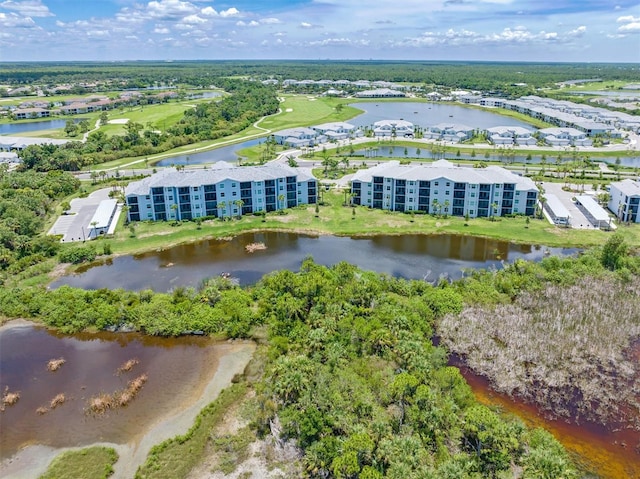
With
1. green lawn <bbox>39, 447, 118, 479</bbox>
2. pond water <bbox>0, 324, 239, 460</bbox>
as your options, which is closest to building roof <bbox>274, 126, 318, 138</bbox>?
pond water <bbox>0, 324, 239, 460</bbox>

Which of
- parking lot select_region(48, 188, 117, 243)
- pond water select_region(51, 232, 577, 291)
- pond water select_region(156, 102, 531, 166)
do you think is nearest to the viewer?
pond water select_region(51, 232, 577, 291)

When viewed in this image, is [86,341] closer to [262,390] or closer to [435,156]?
[262,390]

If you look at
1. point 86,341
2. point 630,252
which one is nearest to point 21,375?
point 86,341

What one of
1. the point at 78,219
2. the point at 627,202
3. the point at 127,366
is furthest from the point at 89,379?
the point at 627,202

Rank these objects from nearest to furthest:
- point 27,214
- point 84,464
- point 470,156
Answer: point 84,464, point 27,214, point 470,156

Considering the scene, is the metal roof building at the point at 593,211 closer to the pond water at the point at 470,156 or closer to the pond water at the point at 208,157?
the pond water at the point at 470,156

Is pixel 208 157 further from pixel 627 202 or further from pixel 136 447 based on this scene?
pixel 136 447

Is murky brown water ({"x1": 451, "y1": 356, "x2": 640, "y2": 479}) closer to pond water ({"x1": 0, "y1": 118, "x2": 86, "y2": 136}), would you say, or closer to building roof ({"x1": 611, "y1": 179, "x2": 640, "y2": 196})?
building roof ({"x1": 611, "y1": 179, "x2": 640, "y2": 196})
